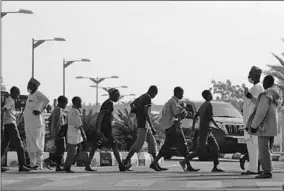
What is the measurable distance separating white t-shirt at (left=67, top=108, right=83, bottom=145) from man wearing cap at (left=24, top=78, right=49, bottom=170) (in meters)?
0.56

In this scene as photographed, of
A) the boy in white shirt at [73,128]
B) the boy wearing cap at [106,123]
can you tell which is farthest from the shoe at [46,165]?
the boy in white shirt at [73,128]

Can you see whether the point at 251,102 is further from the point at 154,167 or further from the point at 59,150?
the point at 59,150

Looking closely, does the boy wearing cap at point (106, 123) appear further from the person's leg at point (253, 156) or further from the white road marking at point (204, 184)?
the white road marking at point (204, 184)

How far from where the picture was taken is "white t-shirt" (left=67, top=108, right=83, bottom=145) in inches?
765

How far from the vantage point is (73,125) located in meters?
19.5

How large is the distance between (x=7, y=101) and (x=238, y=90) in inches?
5082

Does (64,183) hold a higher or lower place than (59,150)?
lower

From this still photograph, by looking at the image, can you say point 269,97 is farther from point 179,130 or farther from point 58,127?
point 58,127

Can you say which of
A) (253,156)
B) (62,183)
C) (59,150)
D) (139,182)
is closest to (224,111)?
(59,150)

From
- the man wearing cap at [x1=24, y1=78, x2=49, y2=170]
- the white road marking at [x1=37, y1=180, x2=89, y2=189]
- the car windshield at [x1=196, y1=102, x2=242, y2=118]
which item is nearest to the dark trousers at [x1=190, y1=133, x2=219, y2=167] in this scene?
the man wearing cap at [x1=24, y1=78, x2=49, y2=170]

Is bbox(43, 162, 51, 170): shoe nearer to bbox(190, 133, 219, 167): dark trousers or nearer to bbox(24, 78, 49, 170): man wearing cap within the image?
bbox(24, 78, 49, 170): man wearing cap

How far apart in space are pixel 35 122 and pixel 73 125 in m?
0.81

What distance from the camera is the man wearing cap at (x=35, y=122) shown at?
19.4 meters

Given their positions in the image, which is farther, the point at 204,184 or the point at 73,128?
the point at 73,128
